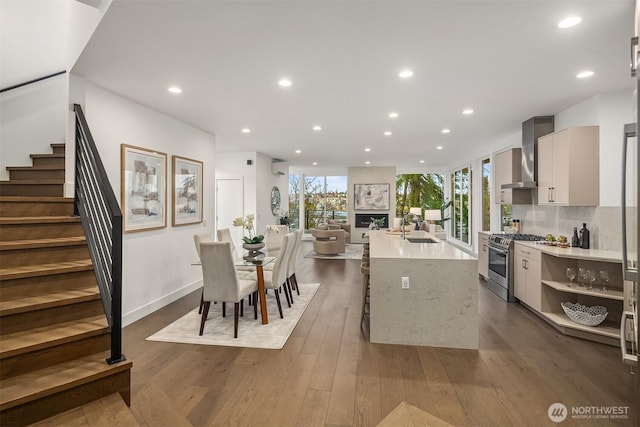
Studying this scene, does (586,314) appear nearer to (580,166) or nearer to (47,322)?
(580,166)

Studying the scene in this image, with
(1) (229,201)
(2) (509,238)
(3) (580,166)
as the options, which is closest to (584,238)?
(3) (580,166)

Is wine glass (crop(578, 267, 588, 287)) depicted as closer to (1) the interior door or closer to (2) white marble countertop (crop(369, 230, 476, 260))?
(2) white marble countertop (crop(369, 230, 476, 260))

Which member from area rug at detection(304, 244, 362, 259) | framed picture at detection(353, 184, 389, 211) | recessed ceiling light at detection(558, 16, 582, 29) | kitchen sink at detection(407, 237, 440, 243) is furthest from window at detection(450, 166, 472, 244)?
recessed ceiling light at detection(558, 16, 582, 29)

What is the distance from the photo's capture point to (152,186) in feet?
14.0

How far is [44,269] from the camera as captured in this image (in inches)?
83.5

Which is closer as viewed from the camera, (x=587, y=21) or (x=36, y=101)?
(x=587, y=21)

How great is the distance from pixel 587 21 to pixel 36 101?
531cm

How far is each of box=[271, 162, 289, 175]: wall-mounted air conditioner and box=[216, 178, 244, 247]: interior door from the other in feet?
4.45

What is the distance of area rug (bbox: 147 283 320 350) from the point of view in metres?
3.25

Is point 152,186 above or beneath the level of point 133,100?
beneath

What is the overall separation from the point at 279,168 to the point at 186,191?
15.0 feet

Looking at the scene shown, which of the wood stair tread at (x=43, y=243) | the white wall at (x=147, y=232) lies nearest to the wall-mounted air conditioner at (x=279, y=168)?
the white wall at (x=147, y=232)

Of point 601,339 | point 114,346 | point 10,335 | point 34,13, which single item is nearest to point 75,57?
point 34,13

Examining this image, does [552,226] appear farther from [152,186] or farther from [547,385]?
[152,186]
